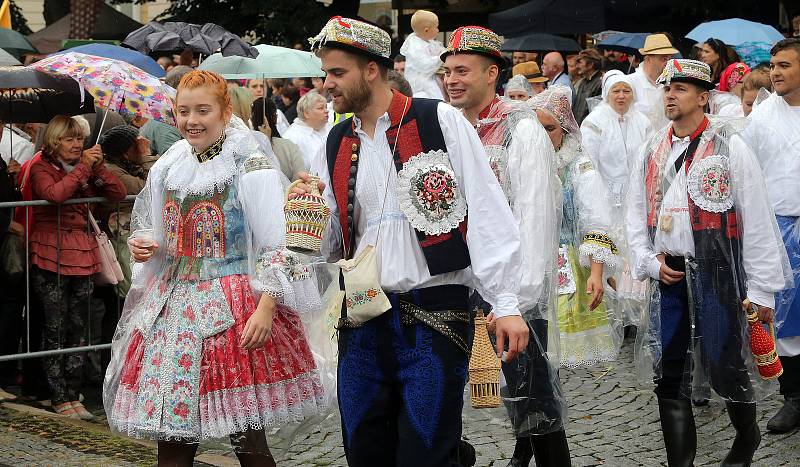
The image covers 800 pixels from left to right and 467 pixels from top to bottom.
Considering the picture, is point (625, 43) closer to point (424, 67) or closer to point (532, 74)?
point (532, 74)

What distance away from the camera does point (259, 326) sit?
491 cm

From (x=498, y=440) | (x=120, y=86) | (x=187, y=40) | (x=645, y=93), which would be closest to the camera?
(x=498, y=440)

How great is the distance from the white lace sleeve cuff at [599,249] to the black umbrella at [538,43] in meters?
10.2

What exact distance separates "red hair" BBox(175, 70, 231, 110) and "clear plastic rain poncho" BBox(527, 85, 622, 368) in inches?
69.5

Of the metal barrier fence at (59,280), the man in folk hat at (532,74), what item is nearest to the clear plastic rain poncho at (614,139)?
the man in folk hat at (532,74)

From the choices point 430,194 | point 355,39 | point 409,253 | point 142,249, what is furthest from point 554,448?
point 355,39

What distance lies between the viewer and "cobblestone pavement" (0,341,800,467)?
6648 mm

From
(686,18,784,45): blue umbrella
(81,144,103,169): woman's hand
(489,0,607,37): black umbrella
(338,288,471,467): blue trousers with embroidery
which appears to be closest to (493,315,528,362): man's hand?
(338,288,471,467): blue trousers with embroidery

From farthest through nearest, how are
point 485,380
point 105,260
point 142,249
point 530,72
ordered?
1. point 530,72
2. point 105,260
3. point 142,249
4. point 485,380

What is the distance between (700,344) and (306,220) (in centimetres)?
270

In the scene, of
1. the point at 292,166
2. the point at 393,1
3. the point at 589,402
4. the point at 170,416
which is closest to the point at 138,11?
the point at 393,1

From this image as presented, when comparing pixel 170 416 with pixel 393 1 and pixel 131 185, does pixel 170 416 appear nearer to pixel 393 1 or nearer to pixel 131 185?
pixel 131 185

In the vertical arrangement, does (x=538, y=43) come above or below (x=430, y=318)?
above

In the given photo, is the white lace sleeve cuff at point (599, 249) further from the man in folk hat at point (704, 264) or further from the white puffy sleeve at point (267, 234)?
the white puffy sleeve at point (267, 234)
